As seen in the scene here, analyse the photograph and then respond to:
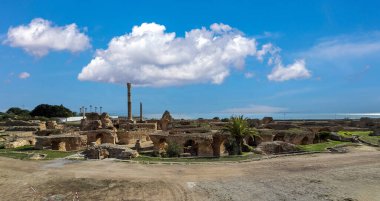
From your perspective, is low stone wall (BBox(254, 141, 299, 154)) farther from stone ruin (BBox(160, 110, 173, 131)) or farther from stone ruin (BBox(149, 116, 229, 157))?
stone ruin (BBox(160, 110, 173, 131))

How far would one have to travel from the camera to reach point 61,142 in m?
36.5

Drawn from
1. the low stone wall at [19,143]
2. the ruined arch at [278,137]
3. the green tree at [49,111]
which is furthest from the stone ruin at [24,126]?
the green tree at [49,111]

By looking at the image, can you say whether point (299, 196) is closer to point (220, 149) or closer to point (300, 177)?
point (300, 177)

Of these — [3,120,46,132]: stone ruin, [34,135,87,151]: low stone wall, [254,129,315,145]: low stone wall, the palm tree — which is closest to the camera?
the palm tree

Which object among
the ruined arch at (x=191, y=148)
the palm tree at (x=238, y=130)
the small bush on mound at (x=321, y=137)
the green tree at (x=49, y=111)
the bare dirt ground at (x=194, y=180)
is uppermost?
the green tree at (x=49, y=111)

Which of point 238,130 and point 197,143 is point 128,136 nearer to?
point 197,143

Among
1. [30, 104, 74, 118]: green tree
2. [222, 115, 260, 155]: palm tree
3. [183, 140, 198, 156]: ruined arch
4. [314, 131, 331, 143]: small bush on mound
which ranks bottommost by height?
[183, 140, 198, 156]: ruined arch

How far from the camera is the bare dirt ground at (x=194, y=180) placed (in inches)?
700

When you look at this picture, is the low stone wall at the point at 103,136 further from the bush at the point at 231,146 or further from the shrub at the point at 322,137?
the shrub at the point at 322,137

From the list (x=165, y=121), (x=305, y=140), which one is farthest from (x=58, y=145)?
(x=165, y=121)

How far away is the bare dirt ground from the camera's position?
58.3 ft

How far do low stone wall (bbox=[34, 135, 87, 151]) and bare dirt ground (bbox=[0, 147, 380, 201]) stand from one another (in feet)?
29.2

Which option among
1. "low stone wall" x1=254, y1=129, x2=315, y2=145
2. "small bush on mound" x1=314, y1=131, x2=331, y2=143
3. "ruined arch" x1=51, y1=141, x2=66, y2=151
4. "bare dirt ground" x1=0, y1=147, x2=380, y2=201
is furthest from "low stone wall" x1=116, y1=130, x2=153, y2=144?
"small bush on mound" x1=314, y1=131, x2=331, y2=143

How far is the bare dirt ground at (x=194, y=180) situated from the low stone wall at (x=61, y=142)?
351 inches
